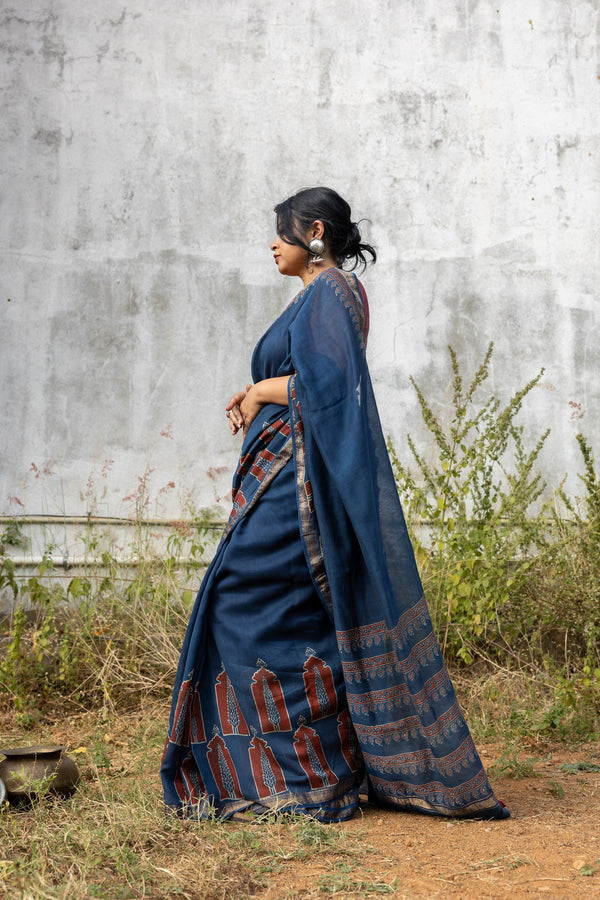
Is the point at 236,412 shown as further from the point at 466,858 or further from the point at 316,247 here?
the point at 466,858

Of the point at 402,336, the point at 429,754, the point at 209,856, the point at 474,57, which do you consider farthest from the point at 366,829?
the point at 474,57

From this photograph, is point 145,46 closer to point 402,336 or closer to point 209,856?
point 402,336

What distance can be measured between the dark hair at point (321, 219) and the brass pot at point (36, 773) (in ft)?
6.41

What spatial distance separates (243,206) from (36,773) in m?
3.82

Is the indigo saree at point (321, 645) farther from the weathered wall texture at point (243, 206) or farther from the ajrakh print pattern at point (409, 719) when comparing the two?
the weathered wall texture at point (243, 206)

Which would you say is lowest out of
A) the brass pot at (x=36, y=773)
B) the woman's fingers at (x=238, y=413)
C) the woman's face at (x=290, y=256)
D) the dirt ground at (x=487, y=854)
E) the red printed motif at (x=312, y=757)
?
the dirt ground at (x=487, y=854)

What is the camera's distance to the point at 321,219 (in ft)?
9.14

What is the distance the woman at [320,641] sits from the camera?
247 cm

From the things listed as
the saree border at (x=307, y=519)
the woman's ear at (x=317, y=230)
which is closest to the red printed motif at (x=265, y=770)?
the saree border at (x=307, y=519)

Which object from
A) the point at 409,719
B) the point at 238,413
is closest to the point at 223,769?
the point at 409,719

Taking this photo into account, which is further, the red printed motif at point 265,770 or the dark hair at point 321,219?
the dark hair at point 321,219

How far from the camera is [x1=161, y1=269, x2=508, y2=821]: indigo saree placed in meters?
2.47

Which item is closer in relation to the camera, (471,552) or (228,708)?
(228,708)

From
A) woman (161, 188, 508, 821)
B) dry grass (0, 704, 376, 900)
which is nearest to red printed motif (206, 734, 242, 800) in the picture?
woman (161, 188, 508, 821)
